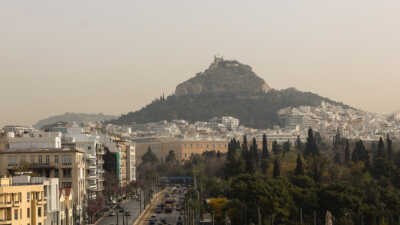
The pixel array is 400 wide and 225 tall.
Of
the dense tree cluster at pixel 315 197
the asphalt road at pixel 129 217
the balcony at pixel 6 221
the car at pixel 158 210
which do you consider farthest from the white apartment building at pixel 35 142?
the balcony at pixel 6 221

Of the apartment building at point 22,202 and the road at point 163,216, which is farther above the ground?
the apartment building at point 22,202

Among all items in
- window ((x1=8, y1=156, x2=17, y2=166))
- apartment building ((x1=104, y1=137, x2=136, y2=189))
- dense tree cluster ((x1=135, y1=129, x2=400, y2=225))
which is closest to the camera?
dense tree cluster ((x1=135, y1=129, x2=400, y2=225))

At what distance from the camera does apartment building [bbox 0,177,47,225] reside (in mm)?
63656

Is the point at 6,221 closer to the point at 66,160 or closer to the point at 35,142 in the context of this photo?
the point at 66,160

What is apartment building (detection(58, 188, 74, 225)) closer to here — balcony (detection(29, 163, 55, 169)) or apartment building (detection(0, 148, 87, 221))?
apartment building (detection(0, 148, 87, 221))

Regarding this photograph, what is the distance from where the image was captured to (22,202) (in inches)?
2591

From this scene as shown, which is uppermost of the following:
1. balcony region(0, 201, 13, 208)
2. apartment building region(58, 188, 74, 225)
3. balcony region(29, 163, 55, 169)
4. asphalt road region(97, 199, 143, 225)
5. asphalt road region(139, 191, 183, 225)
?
balcony region(29, 163, 55, 169)

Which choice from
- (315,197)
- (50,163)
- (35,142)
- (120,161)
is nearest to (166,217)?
(50,163)

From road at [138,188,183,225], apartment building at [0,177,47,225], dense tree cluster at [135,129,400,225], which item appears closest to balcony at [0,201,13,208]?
apartment building at [0,177,47,225]

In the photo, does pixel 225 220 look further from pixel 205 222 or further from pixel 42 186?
pixel 42 186

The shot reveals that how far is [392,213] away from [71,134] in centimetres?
5090

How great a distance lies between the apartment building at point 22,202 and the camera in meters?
63.7

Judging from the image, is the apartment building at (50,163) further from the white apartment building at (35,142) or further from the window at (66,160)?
the white apartment building at (35,142)

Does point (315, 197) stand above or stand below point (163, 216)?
above
